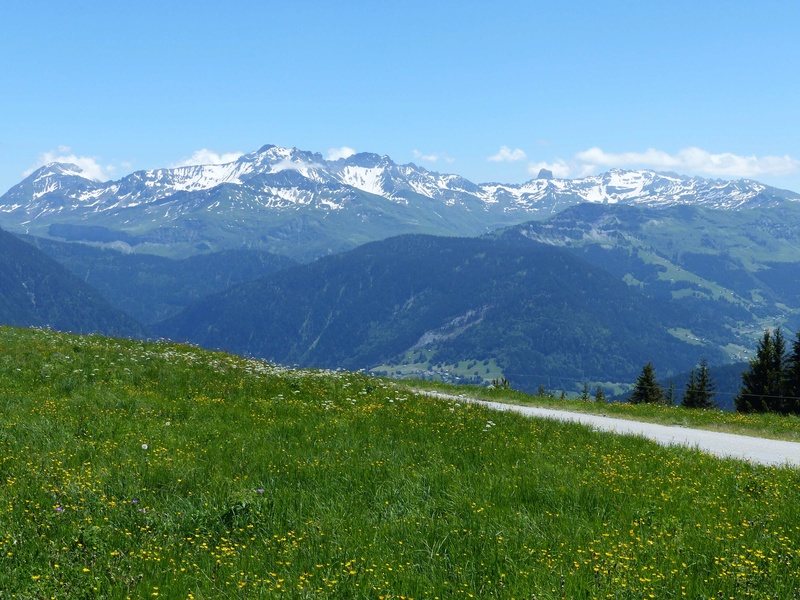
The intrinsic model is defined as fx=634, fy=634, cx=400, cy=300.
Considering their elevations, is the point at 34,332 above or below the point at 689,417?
above

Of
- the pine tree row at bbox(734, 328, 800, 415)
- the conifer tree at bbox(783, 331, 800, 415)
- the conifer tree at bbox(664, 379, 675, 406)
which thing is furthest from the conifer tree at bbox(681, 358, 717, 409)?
the conifer tree at bbox(783, 331, 800, 415)

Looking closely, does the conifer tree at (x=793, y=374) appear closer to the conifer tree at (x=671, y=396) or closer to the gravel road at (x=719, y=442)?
the conifer tree at (x=671, y=396)

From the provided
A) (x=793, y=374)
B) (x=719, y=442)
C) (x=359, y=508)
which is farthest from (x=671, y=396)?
(x=359, y=508)

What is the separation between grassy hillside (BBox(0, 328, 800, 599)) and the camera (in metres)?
6.59

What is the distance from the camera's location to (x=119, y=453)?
10664 millimetres

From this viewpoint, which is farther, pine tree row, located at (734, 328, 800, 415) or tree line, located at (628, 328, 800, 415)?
pine tree row, located at (734, 328, 800, 415)

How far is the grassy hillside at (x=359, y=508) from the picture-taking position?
21.6ft

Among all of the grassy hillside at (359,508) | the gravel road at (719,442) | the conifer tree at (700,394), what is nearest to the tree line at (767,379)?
the conifer tree at (700,394)

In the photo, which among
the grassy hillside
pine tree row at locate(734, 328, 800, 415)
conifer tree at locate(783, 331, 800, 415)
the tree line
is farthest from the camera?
pine tree row at locate(734, 328, 800, 415)

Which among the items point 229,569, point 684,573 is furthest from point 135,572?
point 684,573

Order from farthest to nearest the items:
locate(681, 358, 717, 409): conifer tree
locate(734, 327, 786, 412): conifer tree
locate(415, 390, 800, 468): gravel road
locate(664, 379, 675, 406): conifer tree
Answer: locate(681, 358, 717, 409): conifer tree < locate(734, 327, 786, 412): conifer tree < locate(664, 379, 675, 406): conifer tree < locate(415, 390, 800, 468): gravel road

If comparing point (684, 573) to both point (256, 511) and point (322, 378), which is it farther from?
point (322, 378)

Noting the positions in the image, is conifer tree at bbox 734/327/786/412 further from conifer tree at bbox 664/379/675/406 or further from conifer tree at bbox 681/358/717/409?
conifer tree at bbox 664/379/675/406

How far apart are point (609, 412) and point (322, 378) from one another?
452 inches
